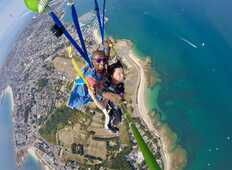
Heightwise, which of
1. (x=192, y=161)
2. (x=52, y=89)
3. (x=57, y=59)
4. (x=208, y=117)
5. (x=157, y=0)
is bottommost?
(x=192, y=161)

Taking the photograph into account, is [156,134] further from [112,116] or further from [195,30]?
[112,116]

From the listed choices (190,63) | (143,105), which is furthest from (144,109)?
(190,63)

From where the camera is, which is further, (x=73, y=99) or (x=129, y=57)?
(x=129, y=57)

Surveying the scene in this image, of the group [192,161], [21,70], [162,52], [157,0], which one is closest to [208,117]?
[192,161]

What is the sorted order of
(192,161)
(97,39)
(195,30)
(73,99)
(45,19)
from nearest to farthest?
1. (73,99)
2. (192,161)
3. (195,30)
4. (97,39)
5. (45,19)

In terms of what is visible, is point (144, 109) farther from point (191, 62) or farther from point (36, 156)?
point (36, 156)

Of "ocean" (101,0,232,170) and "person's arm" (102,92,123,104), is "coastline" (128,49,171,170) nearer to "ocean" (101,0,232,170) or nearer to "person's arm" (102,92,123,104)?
"ocean" (101,0,232,170)

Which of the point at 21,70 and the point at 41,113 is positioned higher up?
the point at 21,70

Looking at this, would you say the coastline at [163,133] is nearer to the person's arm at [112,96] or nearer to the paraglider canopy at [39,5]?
the person's arm at [112,96]

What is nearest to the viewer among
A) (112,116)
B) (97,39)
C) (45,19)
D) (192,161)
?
(112,116)
